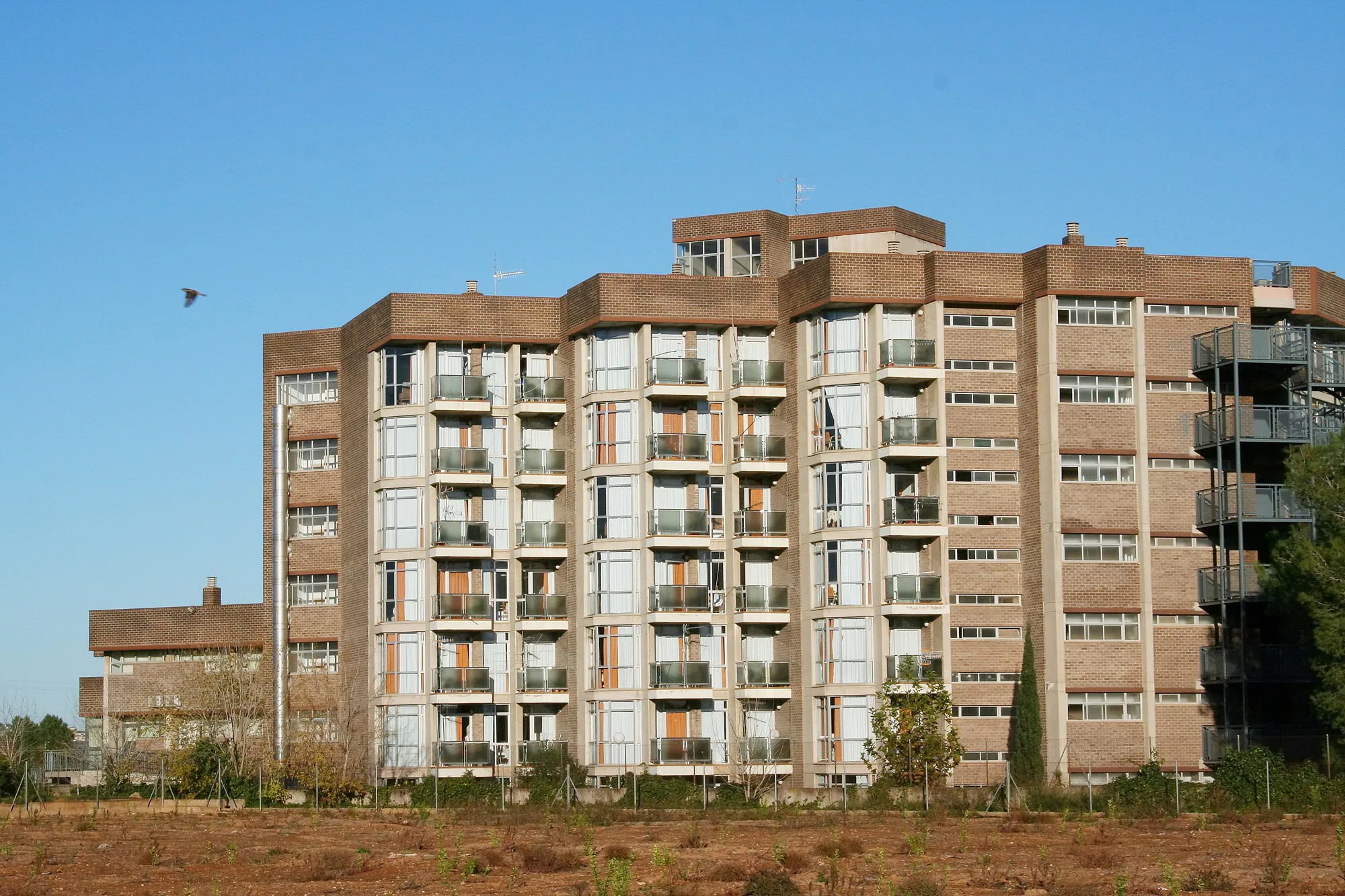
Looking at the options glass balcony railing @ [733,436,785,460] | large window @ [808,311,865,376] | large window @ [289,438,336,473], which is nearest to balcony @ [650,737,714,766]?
glass balcony railing @ [733,436,785,460]

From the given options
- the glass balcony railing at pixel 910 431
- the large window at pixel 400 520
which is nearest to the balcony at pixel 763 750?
the glass balcony railing at pixel 910 431

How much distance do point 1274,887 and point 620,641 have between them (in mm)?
43254

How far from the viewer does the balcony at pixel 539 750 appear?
75.8 metres

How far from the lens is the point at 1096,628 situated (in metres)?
71.4

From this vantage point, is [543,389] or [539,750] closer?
[539,750]

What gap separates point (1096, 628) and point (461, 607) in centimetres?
2458

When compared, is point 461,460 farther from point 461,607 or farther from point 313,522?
point 313,522

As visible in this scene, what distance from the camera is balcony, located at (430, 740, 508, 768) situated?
3004 inches

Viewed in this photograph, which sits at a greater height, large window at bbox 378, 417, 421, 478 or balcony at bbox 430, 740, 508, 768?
large window at bbox 378, 417, 421, 478

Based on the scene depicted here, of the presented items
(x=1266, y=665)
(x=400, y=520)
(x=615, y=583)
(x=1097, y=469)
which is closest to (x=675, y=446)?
(x=615, y=583)

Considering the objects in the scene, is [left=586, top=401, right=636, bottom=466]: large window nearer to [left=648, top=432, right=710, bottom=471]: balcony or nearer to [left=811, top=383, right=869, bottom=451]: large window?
[left=648, top=432, right=710, bottom=471]: balcony

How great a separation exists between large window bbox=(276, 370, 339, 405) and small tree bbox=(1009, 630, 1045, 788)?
31.9m

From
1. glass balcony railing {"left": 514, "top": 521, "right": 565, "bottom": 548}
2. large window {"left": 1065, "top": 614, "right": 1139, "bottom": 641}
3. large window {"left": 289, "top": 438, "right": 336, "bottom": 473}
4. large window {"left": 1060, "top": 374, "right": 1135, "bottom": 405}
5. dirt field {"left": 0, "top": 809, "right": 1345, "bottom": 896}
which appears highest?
large window {"left": 1060, "top": 374, "right": 1135, "bottom": 405}

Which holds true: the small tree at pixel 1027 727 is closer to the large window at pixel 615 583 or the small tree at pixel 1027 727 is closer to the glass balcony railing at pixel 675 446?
the glass balcony railing at pixel 675 446
